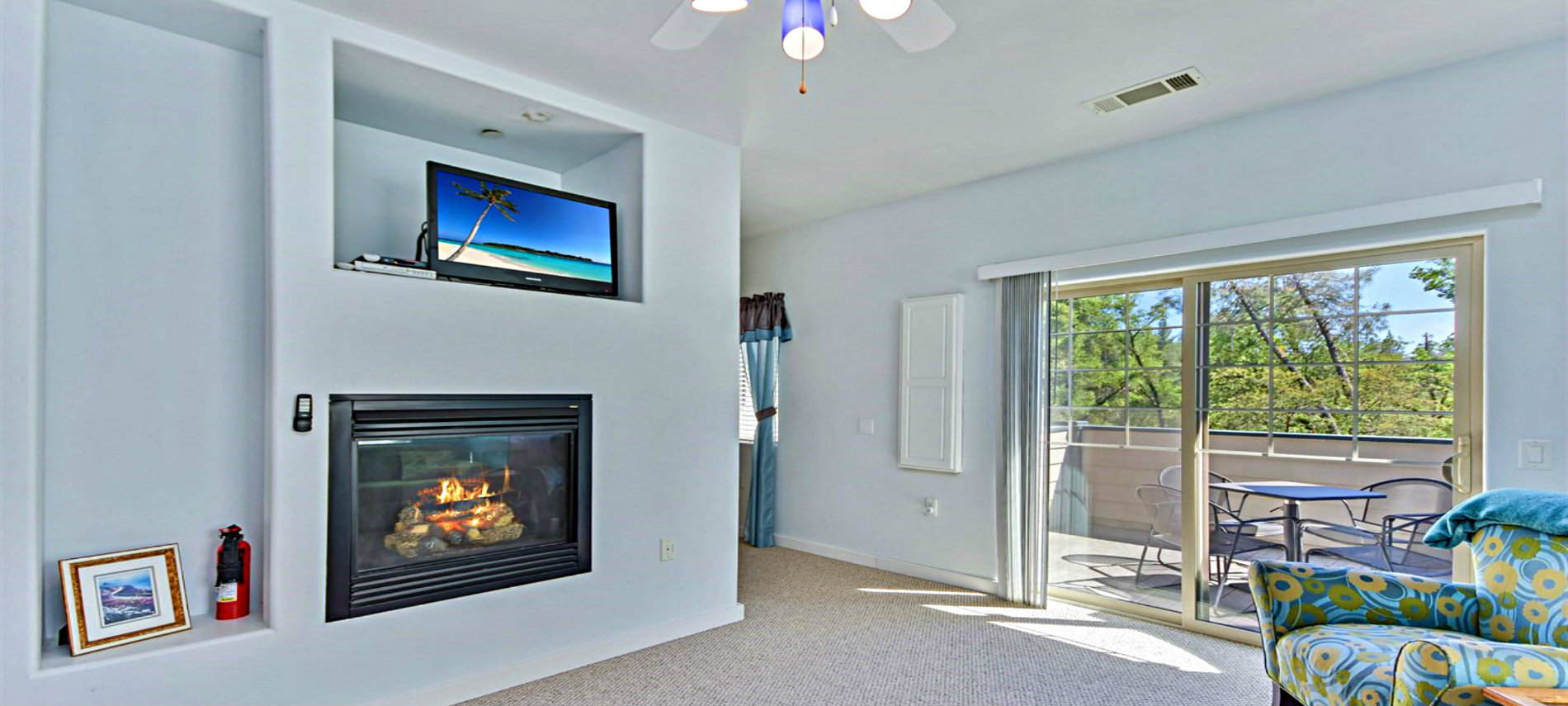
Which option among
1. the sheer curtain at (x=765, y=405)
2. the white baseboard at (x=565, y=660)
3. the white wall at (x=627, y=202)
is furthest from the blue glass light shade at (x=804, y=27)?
the sheer curtain at (x=765, y=405)

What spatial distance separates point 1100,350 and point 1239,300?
698 millimetres

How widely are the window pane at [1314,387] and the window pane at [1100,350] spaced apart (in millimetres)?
711

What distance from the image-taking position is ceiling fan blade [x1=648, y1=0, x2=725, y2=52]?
1.77m

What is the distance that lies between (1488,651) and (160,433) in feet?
12.6

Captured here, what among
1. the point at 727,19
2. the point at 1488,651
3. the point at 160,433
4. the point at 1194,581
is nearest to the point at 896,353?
the point at 1194,581

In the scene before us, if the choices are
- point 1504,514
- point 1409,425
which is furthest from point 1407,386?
point 1504,514

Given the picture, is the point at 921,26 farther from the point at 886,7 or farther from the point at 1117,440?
the point at 1117,440

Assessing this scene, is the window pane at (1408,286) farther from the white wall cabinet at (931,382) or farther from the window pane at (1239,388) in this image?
the white wall cabinet at (931,382)

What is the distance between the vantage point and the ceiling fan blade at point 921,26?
1.66 metres

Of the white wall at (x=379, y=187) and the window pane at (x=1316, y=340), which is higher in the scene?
the white wall at (x=379, y=187)

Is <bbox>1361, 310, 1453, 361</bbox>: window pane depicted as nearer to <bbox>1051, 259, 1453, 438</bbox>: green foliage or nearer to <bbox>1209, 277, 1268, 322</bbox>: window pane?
<bbox>1051, 259, 1453, 438</bbox>: green foliage

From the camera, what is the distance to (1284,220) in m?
3.09

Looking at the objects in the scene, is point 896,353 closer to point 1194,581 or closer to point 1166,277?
point 1166,277

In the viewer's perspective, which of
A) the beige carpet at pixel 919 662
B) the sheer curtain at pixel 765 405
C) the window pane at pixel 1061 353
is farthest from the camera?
the sheer curtain at pixel 765 405
